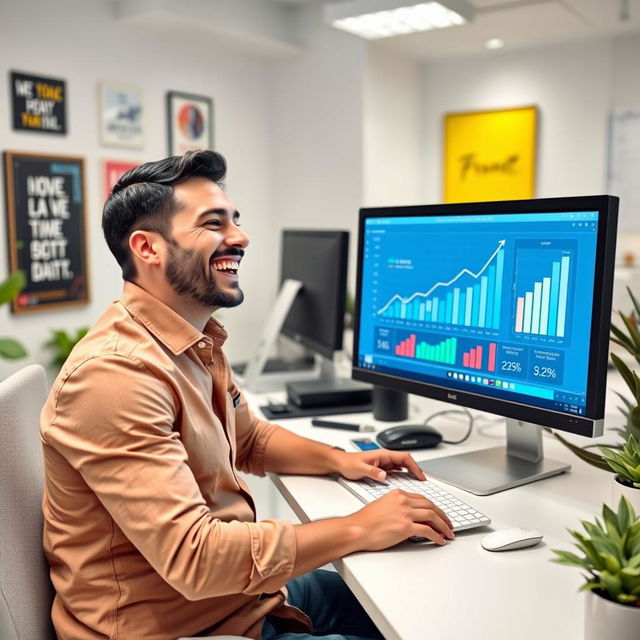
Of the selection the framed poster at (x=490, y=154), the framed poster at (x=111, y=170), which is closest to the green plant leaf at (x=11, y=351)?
the framed poster at (x=111, y=170)

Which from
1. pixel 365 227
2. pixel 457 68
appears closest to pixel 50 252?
pixel 365 227

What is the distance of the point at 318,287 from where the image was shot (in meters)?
2.16

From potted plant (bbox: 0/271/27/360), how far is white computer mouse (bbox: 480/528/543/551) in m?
2.35

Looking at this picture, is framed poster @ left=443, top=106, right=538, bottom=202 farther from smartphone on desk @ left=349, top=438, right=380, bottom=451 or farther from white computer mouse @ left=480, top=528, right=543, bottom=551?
white computer mouse @ left=480, top=528, right=543, bottom=551

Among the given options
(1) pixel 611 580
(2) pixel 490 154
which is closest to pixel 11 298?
(1) pixel 611 580

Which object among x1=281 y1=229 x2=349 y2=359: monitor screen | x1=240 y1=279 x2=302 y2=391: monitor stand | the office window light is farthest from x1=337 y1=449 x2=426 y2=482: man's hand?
the office window light

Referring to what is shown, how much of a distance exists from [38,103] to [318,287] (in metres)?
1.95

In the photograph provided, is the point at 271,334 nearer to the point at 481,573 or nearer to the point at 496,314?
the point at 496,314

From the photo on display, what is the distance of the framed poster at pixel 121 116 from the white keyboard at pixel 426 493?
2762mm

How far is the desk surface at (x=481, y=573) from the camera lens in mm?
888

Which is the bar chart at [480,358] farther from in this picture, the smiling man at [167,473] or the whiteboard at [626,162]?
the whiteboard at [626,162]

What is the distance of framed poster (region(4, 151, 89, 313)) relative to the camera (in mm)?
3164

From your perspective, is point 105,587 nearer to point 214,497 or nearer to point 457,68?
point 214,497

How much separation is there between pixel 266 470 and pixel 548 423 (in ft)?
2.00
